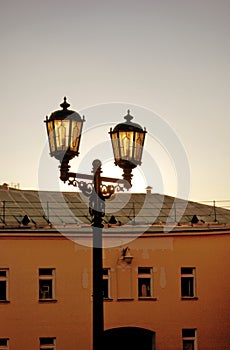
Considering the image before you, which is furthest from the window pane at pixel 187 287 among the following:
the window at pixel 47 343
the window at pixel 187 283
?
the window at pixel 47 343

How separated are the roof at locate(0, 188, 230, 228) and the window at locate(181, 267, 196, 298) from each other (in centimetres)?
182

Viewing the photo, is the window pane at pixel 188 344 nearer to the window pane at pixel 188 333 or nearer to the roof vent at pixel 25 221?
the window pane at pixel 188 333

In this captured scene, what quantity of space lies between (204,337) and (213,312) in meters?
0.95

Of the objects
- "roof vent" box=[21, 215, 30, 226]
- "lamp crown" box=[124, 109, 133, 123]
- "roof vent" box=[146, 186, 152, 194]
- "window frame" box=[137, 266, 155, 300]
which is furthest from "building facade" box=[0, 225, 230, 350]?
"lamp crown" box=[124, 109, 133, 123]

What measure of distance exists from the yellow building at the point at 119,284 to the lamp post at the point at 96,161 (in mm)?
17084

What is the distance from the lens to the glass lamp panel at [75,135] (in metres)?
11.2

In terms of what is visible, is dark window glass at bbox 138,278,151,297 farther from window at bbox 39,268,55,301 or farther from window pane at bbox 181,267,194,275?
window at bbox 39,268,55,301

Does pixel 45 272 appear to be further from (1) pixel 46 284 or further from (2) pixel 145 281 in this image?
(2) pixel 145 281

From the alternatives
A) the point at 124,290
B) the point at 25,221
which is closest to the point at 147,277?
the point at 124,290

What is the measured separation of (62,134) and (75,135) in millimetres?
174

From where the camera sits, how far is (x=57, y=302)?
28766 mm

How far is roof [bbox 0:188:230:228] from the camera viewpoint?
99.8 ft

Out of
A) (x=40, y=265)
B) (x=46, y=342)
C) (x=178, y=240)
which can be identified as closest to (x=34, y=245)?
(x=40, y=265)

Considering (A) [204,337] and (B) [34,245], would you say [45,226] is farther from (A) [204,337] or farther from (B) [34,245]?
(A) [204,337]
